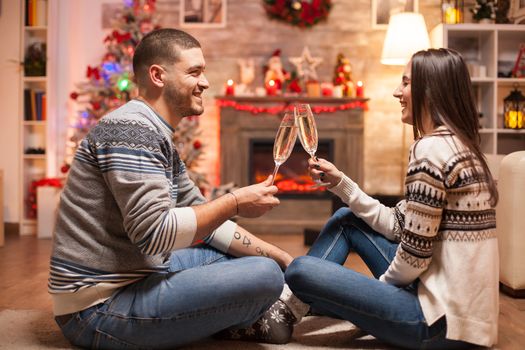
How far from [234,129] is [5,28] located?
201 centimetres

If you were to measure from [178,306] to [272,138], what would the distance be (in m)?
3.71

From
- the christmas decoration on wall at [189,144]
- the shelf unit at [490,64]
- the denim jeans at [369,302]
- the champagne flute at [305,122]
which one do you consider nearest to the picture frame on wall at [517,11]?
the shelf unit at [490,64]

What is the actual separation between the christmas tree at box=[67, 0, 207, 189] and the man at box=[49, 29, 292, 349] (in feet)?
10.6

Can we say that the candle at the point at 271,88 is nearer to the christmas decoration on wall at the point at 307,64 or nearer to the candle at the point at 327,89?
the christmas decoration on wall at the point at 307,64

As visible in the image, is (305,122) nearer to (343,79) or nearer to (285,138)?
(285,138)

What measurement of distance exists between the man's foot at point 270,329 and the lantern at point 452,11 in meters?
3.90

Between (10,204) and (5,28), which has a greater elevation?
(5,28)

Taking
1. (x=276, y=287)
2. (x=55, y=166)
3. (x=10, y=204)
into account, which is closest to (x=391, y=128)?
(x=55, y=166)

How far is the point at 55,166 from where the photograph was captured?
517 centimetres

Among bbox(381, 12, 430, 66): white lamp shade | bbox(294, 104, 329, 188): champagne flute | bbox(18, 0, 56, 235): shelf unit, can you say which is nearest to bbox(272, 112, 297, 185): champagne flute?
bbox(294, 104, 329, 188): champagne flute

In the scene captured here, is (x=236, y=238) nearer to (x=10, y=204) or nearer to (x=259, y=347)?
(x=259, y=347)

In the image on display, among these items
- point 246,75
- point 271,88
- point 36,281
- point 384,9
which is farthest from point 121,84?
point 384,9

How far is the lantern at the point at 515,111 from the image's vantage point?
5031mm

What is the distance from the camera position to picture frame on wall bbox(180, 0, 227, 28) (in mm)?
5469
